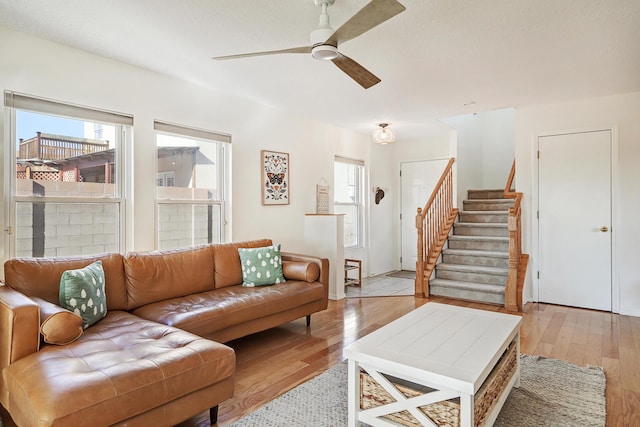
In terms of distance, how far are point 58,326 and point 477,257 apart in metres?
4.76

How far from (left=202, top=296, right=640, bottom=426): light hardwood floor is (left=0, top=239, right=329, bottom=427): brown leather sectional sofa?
0.82 ft

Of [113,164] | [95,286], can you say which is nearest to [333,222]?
[113,164]

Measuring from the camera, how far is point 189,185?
12.5 ft

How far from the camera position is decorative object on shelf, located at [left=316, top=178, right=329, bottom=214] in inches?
205

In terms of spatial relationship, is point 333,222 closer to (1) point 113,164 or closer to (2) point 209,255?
(2) point 209,255

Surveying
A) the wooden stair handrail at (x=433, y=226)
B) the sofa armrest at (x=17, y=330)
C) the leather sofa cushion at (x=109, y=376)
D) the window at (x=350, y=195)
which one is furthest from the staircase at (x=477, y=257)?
the sofa armrest at (x=17, y=330)

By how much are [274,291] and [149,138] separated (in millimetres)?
1791

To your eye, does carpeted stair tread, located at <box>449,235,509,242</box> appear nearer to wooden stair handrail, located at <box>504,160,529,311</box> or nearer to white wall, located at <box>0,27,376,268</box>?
wooden stair handrail, located at <box>504,160,529,311</box>

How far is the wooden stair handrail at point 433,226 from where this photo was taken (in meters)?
5.04

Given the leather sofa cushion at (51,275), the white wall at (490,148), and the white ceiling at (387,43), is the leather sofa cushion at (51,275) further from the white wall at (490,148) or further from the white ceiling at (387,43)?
the white wall at (490,148)

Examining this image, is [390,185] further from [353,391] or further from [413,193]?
[353,391]

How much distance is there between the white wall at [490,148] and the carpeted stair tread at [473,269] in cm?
191

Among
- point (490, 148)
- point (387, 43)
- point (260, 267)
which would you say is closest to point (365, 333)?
point (260, 267)

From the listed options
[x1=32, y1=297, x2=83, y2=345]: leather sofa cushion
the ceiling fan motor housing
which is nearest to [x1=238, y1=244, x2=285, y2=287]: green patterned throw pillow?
[x1=32, y1=297, x2=83, y2=345]: leather sofa cushion
